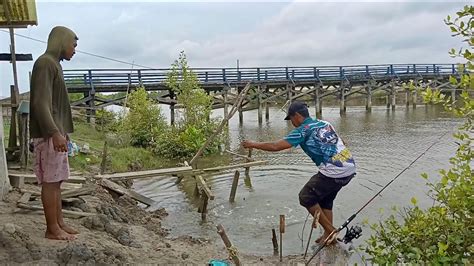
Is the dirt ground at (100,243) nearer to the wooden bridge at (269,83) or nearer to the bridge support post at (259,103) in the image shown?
the wooden bridge at (269,83)

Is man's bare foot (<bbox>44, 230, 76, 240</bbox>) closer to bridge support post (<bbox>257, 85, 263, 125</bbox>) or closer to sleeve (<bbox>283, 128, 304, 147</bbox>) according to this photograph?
sleeve (<bbox>283, 128, 304, 147</bbox>)

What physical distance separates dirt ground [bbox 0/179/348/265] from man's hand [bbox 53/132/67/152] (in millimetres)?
958

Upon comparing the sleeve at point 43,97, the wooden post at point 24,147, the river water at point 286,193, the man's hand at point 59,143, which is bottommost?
the river water at point 286,193

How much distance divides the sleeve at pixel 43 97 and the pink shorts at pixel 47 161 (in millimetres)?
165

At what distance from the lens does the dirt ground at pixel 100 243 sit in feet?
13.6

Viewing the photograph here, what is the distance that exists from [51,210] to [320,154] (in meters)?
3.25

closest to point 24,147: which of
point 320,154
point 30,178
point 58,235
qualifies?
point 30,178

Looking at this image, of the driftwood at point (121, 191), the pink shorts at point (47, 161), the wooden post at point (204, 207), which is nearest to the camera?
the pink shorts at point (47, 161)

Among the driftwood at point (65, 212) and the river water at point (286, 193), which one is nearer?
the driftwood at point (65, 212)

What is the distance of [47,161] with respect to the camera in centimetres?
428

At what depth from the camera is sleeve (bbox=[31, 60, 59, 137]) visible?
13.4 ft

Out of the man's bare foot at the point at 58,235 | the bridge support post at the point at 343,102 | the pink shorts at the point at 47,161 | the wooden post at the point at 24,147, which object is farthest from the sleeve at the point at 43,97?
the bridge support post at the point at 343,102

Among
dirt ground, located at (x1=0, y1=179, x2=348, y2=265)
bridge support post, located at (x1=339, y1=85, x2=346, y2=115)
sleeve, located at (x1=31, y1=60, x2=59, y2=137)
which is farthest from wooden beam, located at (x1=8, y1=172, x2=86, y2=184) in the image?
bridge support post, located at (x1=339, y1=85, x2=346, y2=115)

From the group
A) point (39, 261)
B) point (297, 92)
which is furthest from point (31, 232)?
point (297, 92)
